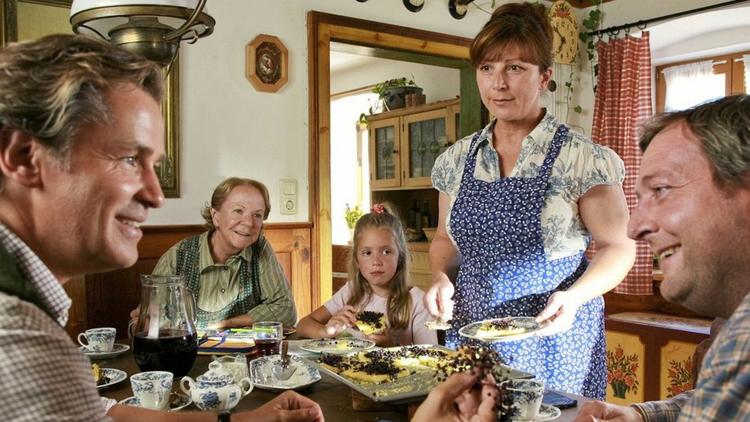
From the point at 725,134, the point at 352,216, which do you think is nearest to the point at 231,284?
the point at 725,134

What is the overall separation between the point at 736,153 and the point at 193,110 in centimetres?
294

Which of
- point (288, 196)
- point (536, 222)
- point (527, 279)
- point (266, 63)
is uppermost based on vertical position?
point (266, 63)

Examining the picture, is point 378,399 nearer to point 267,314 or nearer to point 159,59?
point 159,59

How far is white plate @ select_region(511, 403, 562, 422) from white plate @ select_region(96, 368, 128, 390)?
0.98 m

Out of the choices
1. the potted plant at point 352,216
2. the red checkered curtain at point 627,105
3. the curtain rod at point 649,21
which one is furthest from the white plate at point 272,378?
the potted plant at point 352,216

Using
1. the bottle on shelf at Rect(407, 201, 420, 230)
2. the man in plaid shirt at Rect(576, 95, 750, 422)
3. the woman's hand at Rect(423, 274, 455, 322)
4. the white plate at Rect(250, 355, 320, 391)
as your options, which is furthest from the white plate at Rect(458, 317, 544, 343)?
the bottle on shelf at Rect(407, 201, 420, 230)

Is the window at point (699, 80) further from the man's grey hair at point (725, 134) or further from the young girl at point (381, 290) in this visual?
the man's grey hair at point (725, 134)

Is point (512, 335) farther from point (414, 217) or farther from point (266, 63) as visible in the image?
point (414, 217)

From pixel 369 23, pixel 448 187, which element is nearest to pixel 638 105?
pixel 369 23

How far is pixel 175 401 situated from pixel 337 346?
0.52m

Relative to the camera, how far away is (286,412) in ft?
4.21

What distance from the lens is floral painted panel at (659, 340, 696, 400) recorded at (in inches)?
149

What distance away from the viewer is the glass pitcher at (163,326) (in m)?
1.63

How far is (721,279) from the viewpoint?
0.97m
